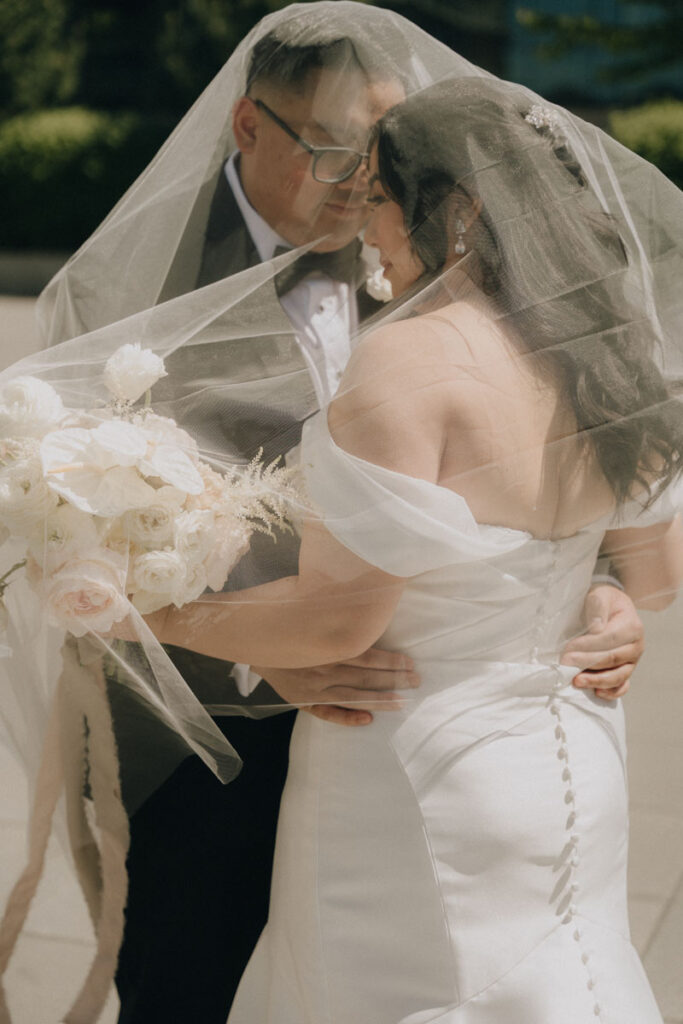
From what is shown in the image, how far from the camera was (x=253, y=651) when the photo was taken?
6.07ft

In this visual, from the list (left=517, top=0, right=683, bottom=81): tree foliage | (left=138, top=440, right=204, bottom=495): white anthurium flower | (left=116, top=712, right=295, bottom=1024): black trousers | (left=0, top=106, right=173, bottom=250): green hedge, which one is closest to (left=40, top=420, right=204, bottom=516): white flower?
(left=138, top=440, right=204, bottom=495): white anthurium flower

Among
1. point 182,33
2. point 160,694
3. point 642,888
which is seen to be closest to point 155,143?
point 182,33

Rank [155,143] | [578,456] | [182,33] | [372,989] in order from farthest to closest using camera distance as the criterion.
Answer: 1. [182,33]
2. [155,143]
3. [372,989]
4. [578,456]

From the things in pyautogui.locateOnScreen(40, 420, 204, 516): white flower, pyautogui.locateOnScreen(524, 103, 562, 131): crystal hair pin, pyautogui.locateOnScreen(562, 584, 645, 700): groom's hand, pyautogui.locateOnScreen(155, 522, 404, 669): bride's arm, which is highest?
pyautogui.locateOnScreen(524, 103, 562, 131): crystal hair pin

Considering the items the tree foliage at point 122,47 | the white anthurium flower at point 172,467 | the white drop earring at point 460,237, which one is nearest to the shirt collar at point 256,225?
the white drop earring at point 460,237

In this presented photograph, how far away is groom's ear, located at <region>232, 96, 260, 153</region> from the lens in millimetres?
2371

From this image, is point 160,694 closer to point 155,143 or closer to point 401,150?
point 401,150

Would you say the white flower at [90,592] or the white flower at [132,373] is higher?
the white flower at [132,373]

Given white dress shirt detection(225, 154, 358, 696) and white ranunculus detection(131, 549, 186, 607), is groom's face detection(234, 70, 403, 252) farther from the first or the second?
white ranunculus detection(131, 549, 186, 607)

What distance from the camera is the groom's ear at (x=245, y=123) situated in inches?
93.4

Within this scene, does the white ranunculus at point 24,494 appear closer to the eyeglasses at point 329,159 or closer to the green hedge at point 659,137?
the eyeglasses at point 329,159

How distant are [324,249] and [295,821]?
1108 millimetres

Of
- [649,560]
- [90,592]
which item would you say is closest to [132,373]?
[90,592]

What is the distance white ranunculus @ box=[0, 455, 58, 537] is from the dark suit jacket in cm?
26
